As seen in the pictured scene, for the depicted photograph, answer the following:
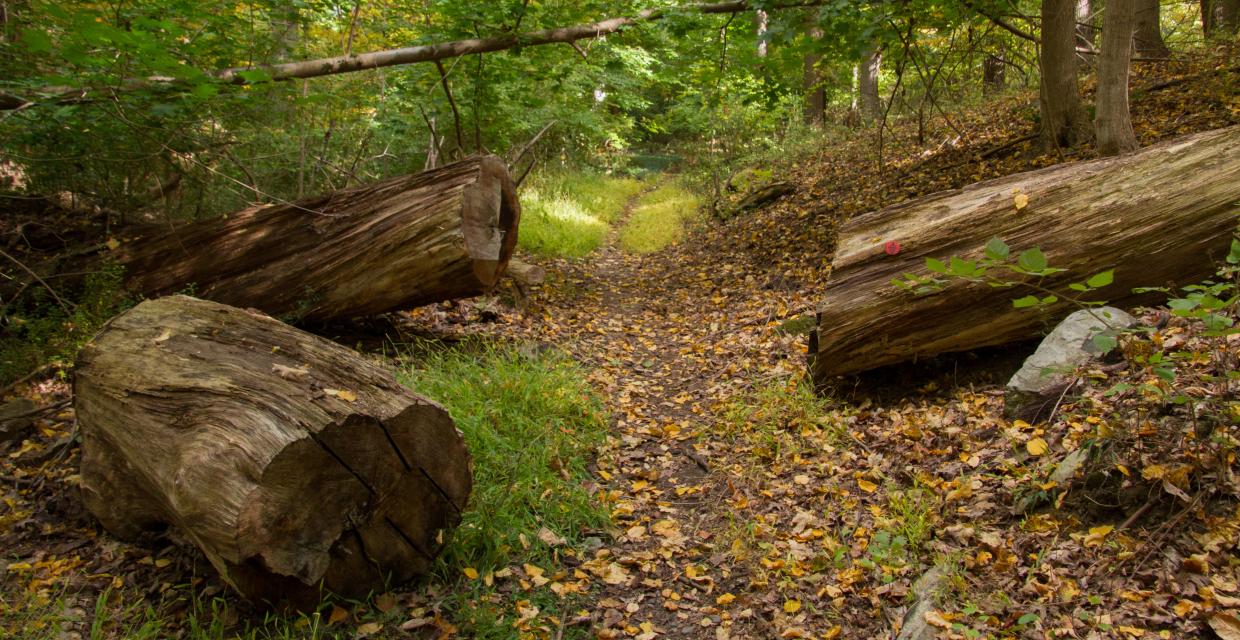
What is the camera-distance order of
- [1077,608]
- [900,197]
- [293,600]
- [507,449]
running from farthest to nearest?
[900,197] → [507,449] → [293,600] → [1077,608]

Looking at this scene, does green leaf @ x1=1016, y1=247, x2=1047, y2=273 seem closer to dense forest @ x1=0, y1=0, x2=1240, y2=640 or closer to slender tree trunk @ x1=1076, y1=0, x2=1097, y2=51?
dense forest @ x1=0, y1=0, x2=1240, y2=640

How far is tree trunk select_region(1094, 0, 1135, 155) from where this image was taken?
5.25 meters

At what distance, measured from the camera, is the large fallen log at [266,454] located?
8.76 feet

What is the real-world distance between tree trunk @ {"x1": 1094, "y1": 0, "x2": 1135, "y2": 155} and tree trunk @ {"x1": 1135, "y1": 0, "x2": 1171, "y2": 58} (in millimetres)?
5502

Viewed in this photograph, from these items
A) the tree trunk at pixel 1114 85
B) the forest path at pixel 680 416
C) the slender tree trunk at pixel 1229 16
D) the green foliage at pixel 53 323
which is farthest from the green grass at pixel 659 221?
the slender tree trunk at pixel 1229 16

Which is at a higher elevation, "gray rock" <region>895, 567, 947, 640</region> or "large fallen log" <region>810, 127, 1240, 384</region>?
"large fallen log" <region>810, 127, 1240, 384</region>

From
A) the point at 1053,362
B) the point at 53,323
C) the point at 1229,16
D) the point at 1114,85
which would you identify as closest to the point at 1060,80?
the point at 1114,85

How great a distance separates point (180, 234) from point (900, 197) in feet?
24.7

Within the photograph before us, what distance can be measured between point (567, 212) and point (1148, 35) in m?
9.20

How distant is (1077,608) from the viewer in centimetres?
259

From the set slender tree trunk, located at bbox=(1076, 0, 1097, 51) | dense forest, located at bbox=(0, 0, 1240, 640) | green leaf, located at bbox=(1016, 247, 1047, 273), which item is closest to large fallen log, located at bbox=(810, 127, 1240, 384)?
dense forest, located at bbox=(0, 0, 1240, 640)

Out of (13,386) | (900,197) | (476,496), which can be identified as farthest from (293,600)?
(900,197)

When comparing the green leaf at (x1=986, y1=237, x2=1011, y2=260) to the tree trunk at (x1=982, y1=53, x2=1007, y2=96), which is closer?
the green leaf at (x1=986, y1=237, x2=1011, y2=260)

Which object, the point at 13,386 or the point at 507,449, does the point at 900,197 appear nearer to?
the point at 507,449
